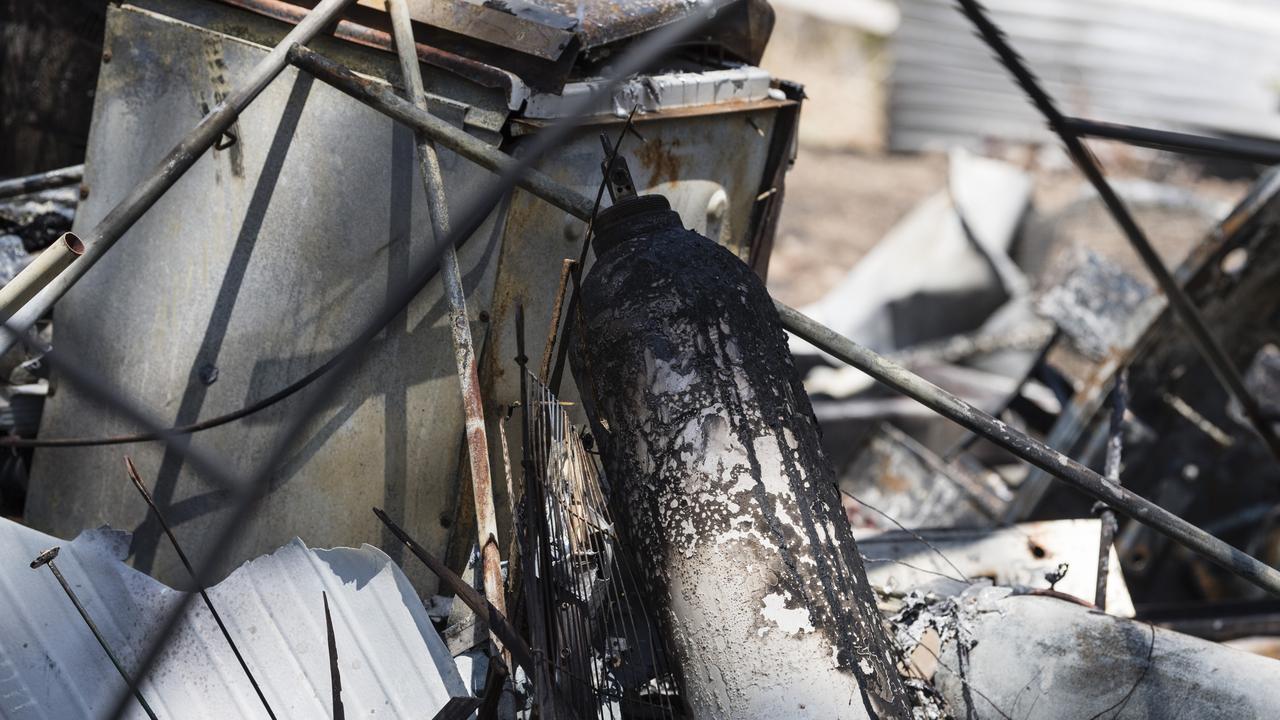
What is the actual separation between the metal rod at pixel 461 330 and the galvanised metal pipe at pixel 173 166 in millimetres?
171

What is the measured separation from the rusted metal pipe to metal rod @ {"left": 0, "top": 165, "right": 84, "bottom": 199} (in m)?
0.84

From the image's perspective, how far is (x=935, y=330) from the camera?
5727 mm

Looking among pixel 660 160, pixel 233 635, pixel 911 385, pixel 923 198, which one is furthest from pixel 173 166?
pixel 923 198

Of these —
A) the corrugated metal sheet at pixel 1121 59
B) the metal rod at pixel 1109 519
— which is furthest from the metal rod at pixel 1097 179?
the corrugated metal sheet at pixel 1121 59

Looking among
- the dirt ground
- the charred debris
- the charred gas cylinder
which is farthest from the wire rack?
the dirt ground

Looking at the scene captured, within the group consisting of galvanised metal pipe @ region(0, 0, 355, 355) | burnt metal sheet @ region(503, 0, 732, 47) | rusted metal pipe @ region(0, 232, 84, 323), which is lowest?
rusted metal pipe @ region(0, 232, 84, 323)

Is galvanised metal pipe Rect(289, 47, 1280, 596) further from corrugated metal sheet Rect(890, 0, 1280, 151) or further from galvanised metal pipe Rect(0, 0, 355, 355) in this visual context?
corrugated metal sheet Rect(890, 0, 1280, 151)

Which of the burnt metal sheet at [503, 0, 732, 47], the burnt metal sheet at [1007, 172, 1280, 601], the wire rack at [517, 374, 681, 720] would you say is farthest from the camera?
the burnt metal sheet at [1007, 172, 1280, 601]

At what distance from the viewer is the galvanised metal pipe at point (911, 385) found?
6.01ft

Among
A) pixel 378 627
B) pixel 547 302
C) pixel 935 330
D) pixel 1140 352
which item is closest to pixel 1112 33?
pixel 935 330

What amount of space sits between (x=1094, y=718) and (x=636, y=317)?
3.58 ft

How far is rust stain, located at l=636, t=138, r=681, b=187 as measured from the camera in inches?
91.0

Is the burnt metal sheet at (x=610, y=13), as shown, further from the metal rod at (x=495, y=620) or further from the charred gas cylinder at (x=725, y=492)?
the metal rod at (x=495, y=620)

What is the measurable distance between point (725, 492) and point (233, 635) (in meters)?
0.94
